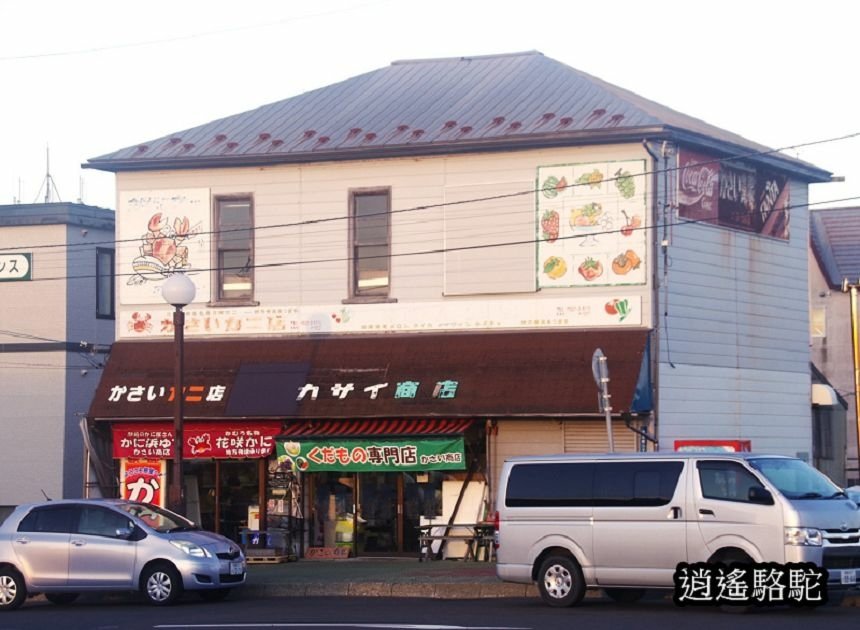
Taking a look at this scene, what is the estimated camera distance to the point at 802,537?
16.5 meters

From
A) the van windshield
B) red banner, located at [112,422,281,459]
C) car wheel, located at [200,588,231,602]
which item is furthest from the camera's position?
red banner, located at [112,422,281,459]

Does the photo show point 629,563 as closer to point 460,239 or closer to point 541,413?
point 541,413

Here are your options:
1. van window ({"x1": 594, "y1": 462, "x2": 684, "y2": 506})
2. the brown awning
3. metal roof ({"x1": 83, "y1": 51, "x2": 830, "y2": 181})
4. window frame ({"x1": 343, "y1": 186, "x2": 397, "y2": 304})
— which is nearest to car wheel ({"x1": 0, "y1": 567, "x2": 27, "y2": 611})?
the brown awning

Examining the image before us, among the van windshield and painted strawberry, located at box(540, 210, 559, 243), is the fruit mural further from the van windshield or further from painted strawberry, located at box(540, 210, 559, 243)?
the van windshield

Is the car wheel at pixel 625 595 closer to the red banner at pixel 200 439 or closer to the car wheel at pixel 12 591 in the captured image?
the car wheel at pixel 12 591

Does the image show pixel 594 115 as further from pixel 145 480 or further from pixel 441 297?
pixel 145 480

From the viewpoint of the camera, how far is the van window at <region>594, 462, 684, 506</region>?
1773 centimetres

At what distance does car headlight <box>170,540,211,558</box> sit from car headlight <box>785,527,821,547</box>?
850cm

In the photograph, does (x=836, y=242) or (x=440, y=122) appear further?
(x=836, y=242)

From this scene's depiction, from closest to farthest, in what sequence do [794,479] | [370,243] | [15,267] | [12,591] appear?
[794,479], [12,591], [370,243], [15,267]

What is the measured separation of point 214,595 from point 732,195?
510 inches

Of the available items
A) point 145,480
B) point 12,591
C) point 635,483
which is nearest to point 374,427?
point 145,480

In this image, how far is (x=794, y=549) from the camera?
1647 centimetres

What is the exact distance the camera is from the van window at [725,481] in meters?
17.1
